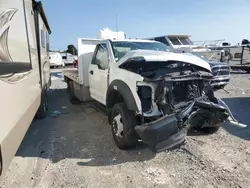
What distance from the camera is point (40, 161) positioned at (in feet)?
14.3

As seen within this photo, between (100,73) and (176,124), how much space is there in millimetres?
2834

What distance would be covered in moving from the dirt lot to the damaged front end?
18.9 inches

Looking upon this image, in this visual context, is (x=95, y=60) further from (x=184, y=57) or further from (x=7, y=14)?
(x=7, y=14)

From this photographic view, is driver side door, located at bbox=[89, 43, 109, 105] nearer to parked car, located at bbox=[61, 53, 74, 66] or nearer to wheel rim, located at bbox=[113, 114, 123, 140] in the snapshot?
wheel rim, located at bbox=[113, 114, 123, 140]

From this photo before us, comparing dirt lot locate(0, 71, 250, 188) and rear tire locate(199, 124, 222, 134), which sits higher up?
rear tire locate(199, 124, 222, 134)

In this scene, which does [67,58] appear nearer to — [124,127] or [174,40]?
[174,40]

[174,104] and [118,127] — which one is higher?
[174,104]

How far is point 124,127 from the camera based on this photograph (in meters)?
4.48

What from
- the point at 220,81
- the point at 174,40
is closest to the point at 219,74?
the point at 220,81

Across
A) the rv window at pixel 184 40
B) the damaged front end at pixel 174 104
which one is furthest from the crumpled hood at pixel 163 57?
the rv window at pixel 184 40

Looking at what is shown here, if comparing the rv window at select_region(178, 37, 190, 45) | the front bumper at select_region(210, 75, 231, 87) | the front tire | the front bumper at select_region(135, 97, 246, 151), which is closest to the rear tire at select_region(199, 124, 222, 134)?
the front bumper at select_region(135, 97, 246, 151)

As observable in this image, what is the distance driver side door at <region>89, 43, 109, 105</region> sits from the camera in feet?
19.4

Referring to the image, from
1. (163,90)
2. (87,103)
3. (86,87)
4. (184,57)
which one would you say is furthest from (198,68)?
(87,103)

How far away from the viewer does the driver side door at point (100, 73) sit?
19.4ft
